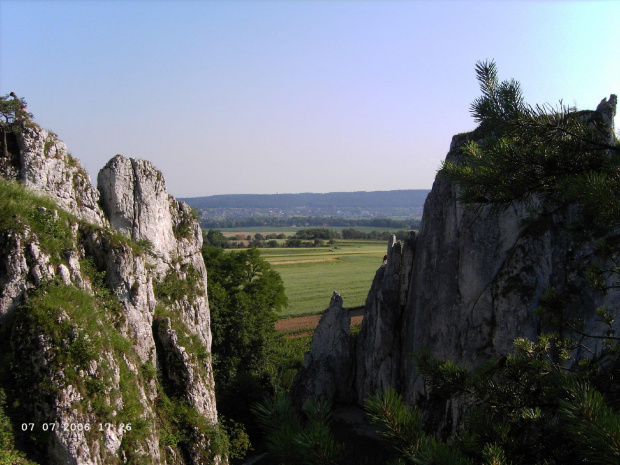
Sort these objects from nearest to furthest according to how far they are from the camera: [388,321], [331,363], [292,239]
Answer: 1. [388,321]
2. [331,363]
3. [292,239]

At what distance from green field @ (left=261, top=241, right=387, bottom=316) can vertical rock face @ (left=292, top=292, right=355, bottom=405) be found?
2638 centimetres

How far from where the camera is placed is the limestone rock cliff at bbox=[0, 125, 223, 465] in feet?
45.5

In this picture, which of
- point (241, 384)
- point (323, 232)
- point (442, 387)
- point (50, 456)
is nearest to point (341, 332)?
point (241, 384)

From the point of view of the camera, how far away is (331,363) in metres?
28.0

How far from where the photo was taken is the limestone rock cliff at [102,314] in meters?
13.9

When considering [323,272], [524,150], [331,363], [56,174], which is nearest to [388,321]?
[331,363]

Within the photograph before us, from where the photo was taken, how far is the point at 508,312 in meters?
19.3

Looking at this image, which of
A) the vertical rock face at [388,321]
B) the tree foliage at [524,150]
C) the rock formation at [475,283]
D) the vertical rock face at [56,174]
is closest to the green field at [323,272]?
the vertical rock face at [388,321]

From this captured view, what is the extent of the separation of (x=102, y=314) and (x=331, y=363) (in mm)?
14801

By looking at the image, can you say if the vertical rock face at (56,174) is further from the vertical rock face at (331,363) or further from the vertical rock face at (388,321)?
the vertical rock face at (388,321)

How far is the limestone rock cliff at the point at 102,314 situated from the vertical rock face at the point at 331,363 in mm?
7606

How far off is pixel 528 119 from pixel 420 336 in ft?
57.4

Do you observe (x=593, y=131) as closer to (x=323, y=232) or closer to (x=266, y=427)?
(x=266, y=427)
